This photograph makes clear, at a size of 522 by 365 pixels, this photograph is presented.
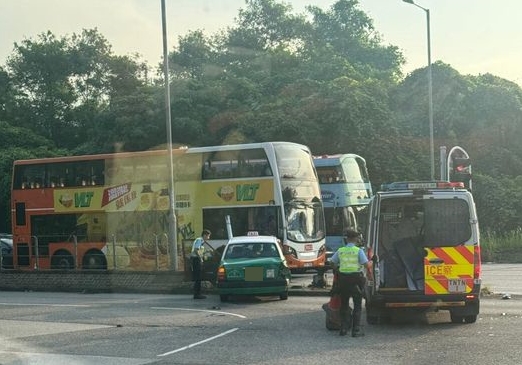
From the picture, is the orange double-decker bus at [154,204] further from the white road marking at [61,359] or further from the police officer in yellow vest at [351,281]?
the white road marking at [61,359]

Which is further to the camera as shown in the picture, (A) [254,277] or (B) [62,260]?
(B) [62,260]

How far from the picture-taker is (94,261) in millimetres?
26953

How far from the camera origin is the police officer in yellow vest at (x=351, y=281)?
11867 mm

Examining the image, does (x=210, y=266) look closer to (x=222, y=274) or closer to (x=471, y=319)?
(x=222, y=274)

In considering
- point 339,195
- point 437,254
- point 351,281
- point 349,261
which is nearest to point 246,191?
point 339,195

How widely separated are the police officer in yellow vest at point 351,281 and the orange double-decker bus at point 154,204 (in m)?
11.0

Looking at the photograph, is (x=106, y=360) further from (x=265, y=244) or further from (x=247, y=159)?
(x=247, y=159)

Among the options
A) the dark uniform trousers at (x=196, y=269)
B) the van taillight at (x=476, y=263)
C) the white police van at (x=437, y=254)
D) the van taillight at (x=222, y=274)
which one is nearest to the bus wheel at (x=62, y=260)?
the dark uniform trousers at (x=196, y=269)

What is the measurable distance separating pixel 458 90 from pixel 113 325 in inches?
1448

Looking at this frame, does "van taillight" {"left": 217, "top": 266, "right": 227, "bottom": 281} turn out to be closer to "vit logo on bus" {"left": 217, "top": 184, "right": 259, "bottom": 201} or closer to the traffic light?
the traffic light

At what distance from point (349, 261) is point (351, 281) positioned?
31 centimetres

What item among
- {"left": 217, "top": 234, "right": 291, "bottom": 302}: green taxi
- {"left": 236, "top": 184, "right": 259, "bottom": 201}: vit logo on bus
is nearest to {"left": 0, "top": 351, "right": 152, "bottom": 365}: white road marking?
{"left": 217, "top": 234, "right": 291, "bottom": 302}: green taxi

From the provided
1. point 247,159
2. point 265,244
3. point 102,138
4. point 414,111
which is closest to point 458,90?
point 414,111

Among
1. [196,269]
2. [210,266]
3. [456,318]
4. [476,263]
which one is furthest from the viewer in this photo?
[210,266]
